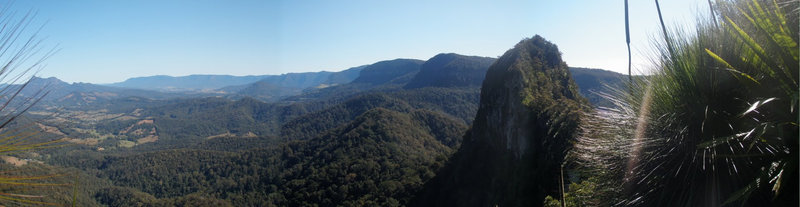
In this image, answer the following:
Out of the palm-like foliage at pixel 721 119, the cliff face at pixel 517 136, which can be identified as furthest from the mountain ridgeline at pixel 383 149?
the palm-like foliage at pixel 721 119

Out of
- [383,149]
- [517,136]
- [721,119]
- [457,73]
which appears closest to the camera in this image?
[721,119]

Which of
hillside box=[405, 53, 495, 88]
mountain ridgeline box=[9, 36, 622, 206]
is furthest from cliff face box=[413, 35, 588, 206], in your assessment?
hillside box=[405, 53, 495, 88]

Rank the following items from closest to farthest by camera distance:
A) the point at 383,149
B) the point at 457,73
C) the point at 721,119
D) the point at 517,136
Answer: the point at 721,119, the point at 517,136, the point at 383,149, the point at 457,73

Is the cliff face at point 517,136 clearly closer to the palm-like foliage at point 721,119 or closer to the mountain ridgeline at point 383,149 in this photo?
the mountain ridgeline at point 383,149

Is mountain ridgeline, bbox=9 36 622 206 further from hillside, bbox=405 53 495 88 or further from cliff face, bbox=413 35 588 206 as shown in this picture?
hillside, bbox=405 53 495 88

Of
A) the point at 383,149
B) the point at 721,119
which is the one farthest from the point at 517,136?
the point at 383,149

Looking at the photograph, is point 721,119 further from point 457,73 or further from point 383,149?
point 457,73

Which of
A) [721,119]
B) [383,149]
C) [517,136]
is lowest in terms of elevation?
[383,149]
